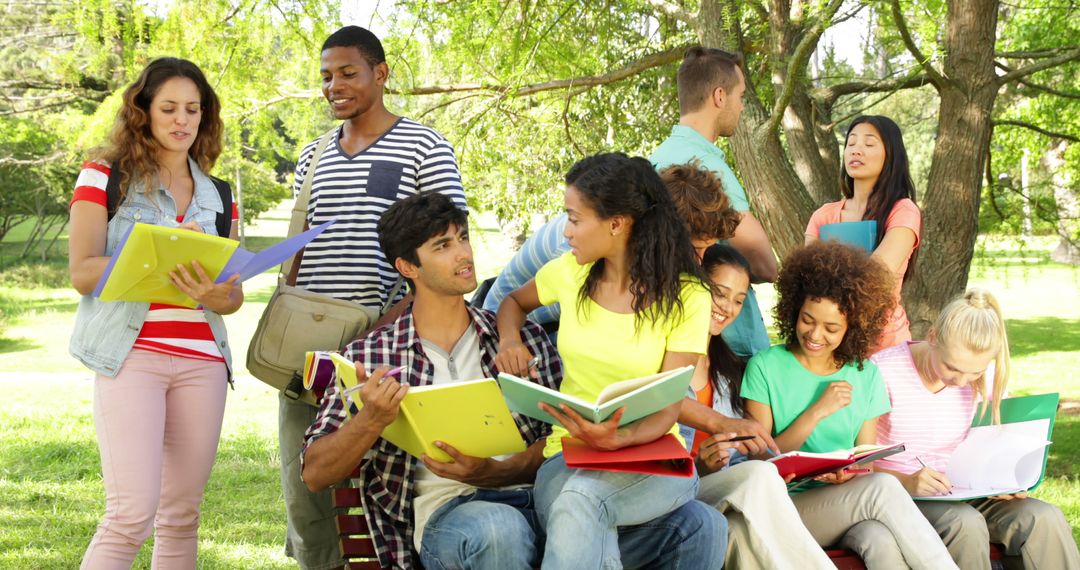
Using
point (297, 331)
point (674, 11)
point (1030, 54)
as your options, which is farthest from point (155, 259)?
point (1030, 54)

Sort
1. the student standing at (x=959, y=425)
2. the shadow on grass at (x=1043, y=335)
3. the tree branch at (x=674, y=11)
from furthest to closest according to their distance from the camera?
1. the shadow on grass at (x=1043, y=335)
2. the tree branch at (x=674, y=11)
3. the student standing at (x=959, y=425)

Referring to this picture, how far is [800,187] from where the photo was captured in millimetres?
6746

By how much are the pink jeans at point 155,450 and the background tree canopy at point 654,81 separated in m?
3.42

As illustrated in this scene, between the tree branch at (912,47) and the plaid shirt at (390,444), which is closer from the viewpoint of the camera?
the plaid shirt at (390,444)

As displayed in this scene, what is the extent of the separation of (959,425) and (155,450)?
255 centimetres

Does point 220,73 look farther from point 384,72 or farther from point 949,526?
point 949,526

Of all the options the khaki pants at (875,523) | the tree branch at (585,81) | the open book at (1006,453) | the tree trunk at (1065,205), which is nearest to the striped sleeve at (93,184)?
the khaki pants at (875,523)

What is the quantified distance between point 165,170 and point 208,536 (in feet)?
9.44

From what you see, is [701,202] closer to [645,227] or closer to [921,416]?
[645,227]

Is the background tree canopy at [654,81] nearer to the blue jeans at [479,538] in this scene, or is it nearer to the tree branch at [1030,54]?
the tree branch at [1030,54]

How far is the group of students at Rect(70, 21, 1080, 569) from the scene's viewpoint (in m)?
2.79

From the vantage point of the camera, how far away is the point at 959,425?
11.8 feet

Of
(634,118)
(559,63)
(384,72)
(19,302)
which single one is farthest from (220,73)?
(19,302)

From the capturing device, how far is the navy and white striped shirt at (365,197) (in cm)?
355
